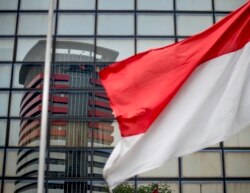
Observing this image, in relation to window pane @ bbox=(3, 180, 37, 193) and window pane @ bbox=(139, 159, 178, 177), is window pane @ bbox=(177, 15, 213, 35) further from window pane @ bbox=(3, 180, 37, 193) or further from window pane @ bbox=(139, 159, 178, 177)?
window pane @ bbox=(3, 180, 37, 193)

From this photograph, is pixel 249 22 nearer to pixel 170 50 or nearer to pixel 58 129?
pixel 170 50

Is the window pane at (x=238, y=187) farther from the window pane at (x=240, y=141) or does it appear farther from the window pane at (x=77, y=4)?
the window pane at (x=77, y=4)

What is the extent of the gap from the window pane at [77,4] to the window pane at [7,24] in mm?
1392

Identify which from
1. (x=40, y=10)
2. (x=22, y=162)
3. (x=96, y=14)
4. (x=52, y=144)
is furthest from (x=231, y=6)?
(x=22, y=162)

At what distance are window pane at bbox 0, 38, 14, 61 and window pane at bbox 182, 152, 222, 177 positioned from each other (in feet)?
18.0

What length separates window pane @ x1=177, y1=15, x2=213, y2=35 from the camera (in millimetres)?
12820

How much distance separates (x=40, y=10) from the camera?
13.0 meters

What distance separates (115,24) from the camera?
12875 millimetres

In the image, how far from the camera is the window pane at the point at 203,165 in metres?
11.7

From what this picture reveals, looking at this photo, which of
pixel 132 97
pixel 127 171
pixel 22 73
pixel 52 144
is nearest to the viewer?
pixel 127 171

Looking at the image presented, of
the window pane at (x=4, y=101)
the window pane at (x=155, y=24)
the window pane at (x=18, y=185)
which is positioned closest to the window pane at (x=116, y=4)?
A: the window pane at (x=155, y=24)

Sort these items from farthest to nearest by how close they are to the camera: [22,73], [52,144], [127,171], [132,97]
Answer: [22,73] < [52,144] < [132,97] < [127,171]

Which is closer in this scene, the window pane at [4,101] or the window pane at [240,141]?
the window pane at [240,141]

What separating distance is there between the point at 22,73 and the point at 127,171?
7.16 metres
